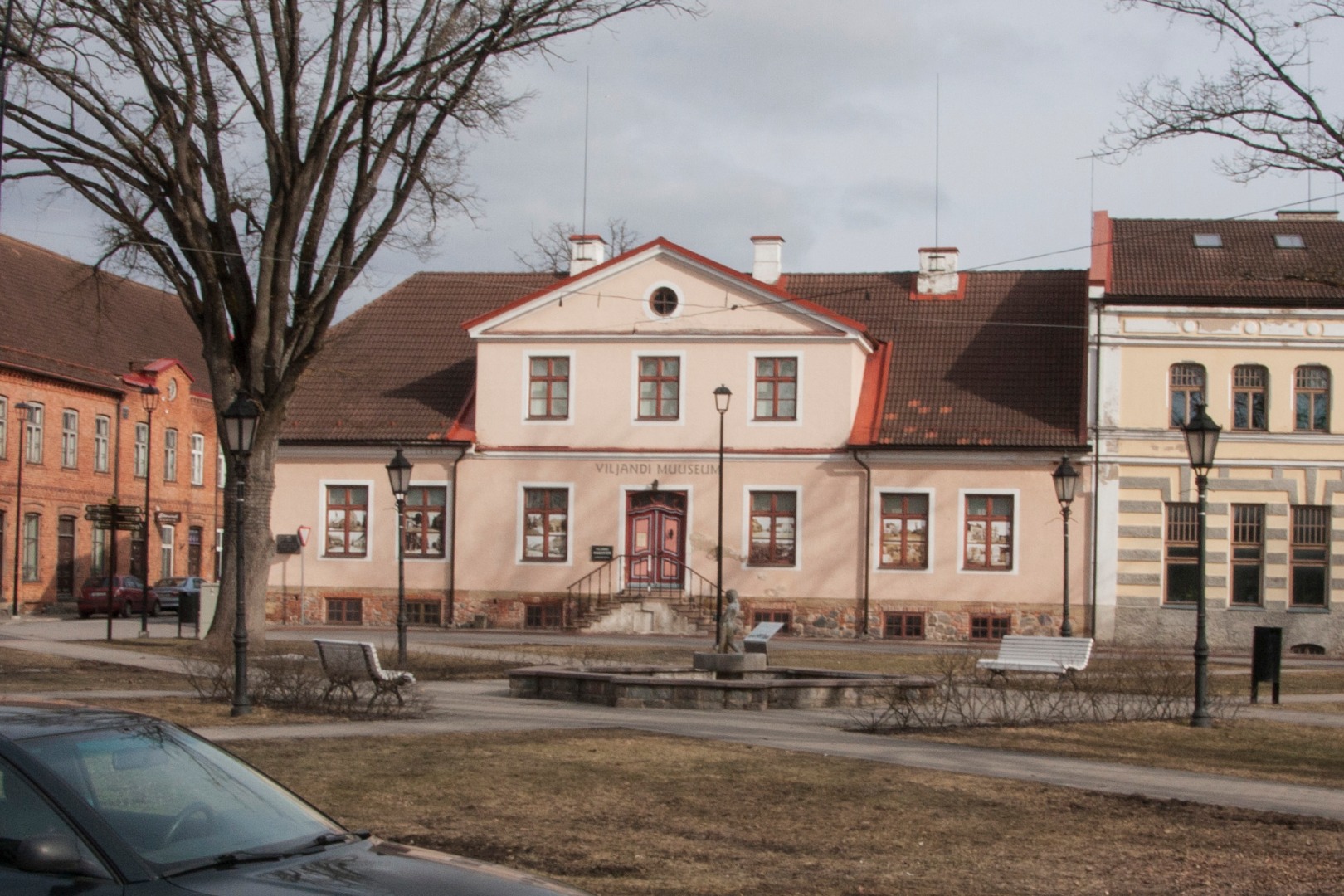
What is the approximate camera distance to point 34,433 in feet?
168

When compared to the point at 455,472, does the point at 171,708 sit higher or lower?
lower

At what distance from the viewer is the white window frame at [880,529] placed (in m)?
38.5

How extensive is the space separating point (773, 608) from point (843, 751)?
78.8 ft

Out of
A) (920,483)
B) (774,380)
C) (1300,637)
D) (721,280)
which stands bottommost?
(1300,637)

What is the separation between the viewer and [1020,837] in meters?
10.7

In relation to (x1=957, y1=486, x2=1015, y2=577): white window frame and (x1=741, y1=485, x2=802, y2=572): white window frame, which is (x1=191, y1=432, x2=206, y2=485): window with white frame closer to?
(x1=741, y1=485, x2=802, y2=572): white window frame

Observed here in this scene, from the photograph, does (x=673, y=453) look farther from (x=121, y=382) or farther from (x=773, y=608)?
(x=121, y=382)

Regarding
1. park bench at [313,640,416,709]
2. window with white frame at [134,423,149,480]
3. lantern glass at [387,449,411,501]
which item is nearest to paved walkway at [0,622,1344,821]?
park bench at [313,640,416,709]

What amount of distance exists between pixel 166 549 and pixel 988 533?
113 feet

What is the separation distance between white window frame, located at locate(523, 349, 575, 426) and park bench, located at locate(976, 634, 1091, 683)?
1864cm

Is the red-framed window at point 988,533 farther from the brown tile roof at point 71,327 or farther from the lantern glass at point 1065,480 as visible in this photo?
the brown tile roof at point 71,327

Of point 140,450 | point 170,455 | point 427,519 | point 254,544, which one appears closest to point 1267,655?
point 254,544

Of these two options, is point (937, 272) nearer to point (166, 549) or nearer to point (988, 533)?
point (988, 533)

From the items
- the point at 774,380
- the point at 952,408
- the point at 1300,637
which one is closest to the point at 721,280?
the point at 774,380
